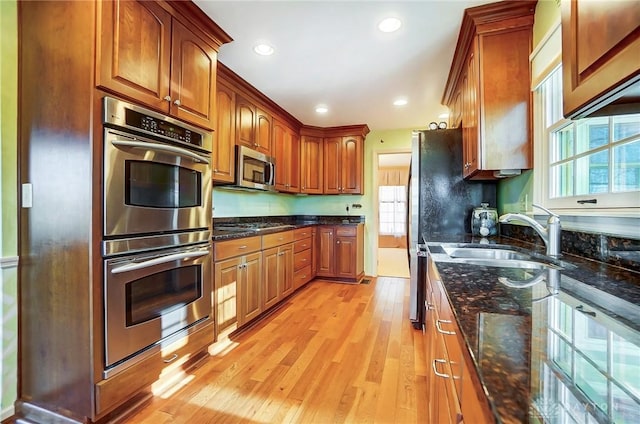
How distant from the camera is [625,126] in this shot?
3.99 feet

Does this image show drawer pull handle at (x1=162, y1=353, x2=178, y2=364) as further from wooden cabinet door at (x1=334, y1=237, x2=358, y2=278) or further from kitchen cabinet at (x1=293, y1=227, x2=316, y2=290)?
wooden cabinet door at (x1=334, y1=237, x2=358, y2=278)

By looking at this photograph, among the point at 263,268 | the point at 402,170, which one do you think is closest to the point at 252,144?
the point at 263,268

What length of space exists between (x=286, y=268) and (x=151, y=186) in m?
1.98

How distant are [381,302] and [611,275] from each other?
2.59 m

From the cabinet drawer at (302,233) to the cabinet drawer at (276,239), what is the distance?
15cm

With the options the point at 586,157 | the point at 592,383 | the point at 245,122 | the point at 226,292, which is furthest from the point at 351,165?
the point at 592,383

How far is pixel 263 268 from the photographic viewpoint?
2.86 meters

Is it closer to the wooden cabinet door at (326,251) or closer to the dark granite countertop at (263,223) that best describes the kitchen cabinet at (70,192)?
the dark granite countertop at (263,223)

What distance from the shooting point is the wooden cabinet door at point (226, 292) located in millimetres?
2193

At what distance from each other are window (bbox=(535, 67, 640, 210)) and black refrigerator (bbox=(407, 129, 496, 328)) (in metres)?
0.81

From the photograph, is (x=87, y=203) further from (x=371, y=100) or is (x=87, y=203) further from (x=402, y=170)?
(x=402, y=170)

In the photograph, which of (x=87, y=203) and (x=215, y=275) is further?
(x=215, y=275)

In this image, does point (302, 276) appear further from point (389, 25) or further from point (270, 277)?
point (389, 25)

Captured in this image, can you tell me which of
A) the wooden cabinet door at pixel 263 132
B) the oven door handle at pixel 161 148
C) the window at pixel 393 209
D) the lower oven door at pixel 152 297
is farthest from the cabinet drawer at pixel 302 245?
the window at pixel 393 209
